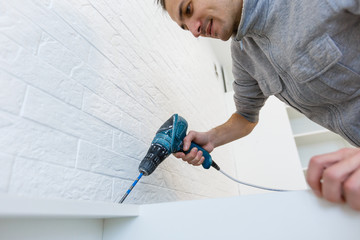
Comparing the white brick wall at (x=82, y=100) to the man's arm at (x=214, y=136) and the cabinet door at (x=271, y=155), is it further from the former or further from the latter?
the cabinet door at (x=271, y=155)

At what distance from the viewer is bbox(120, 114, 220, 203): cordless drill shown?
717 millimetres

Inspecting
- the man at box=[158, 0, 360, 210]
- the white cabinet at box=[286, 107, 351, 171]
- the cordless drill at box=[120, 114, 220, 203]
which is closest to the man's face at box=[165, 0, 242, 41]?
the man at box=[158, 0, 360, 210]

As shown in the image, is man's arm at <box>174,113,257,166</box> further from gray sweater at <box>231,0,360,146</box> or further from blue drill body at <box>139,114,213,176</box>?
gray sweater at <box>231,0,360,146</box>

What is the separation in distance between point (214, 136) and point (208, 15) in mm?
524

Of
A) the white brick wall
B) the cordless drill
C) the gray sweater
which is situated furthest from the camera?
the cordless drill

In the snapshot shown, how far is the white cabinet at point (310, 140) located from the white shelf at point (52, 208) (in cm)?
231

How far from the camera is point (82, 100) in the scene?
2.18 feet

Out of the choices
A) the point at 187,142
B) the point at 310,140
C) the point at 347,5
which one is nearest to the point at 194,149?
the point at 187,142

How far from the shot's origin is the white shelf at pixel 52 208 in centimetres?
31

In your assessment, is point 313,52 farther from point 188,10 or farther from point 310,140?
point 310,140

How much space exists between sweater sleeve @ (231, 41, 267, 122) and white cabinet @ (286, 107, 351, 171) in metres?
1.47

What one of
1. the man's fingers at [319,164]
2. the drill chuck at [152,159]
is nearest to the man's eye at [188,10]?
the drill chuck at [152,159]

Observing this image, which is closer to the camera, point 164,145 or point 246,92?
point 164,145

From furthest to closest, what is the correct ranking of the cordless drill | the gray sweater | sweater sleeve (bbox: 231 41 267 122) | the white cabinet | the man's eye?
1. the white cabinet
2. sweater sleeve (bbox: 231 41 267 122)
3. the man's eye
4. the cordless drill
5. the gray sweater
